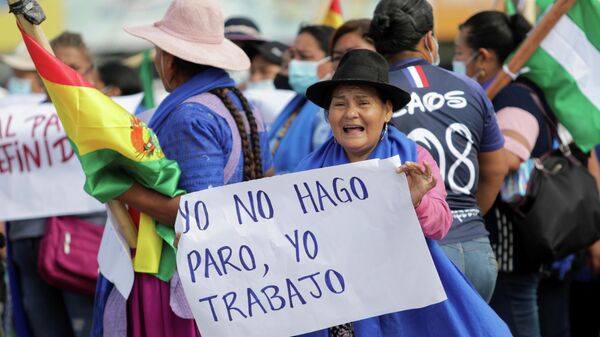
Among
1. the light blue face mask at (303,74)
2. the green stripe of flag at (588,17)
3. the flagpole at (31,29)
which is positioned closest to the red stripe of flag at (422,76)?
the green stripe of flag at (588,17)

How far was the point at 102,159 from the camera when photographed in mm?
4062

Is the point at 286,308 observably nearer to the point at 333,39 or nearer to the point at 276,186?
the point at 276,186

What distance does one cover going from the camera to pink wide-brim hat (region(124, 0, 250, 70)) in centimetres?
448

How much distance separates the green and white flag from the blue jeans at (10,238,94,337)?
2.68 metres

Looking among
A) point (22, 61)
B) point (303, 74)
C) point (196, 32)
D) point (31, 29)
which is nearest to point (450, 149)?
point (196, 32)

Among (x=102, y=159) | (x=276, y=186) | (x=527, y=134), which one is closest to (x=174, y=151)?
(x=102, y=159)

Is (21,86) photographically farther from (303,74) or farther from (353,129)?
(353,129)

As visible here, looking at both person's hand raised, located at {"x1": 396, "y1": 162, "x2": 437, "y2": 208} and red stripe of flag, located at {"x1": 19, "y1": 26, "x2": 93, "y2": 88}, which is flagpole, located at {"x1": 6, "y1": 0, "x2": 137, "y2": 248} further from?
person's hand raised, located at {"x1": 396, "y1": 162, "x2": 437, "y2": 208}

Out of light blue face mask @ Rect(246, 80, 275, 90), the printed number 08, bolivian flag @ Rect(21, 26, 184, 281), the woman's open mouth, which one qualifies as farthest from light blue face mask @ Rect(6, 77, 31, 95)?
the woman's open mouth

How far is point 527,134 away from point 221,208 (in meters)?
1.99

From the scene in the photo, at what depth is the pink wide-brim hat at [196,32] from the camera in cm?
448

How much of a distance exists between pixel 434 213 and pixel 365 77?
1.76ft

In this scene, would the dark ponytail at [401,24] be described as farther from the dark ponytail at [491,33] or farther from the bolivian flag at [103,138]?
the bolivian flag at [103,138]

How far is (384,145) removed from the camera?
13.0 feet
